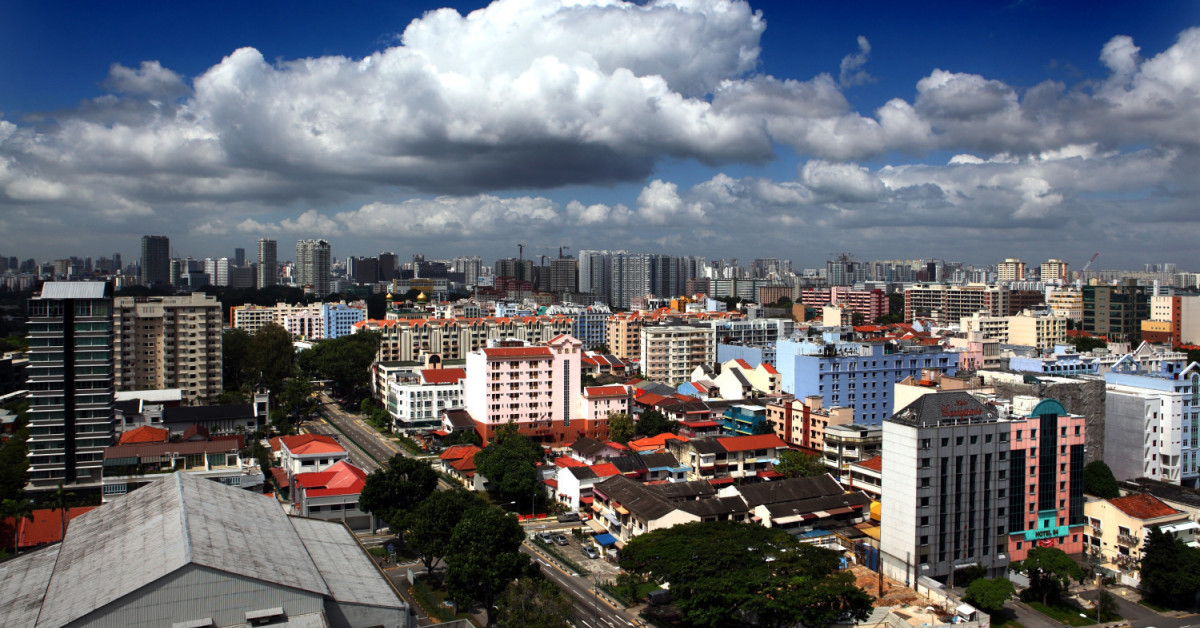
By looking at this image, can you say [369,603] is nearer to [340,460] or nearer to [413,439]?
[340,460]

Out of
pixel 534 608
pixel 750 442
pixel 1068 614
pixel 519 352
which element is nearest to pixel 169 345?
pixel 519 352

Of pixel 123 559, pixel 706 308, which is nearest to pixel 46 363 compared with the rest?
pixel 123 559

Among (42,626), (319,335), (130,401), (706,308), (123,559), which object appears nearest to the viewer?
(42,626)

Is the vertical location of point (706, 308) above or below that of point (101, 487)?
above

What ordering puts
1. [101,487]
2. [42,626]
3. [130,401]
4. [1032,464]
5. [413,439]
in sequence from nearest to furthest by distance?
[42,626] < [1032,464] < [101,487] < [130,401] < [413,439]

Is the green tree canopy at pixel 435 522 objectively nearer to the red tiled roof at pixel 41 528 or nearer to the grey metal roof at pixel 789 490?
the grey metal roof at pixel 789 490

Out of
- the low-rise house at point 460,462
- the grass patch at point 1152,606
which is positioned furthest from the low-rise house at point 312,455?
the grass patch at point 1152,606

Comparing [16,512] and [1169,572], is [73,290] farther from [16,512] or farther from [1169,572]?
[1169,572]
